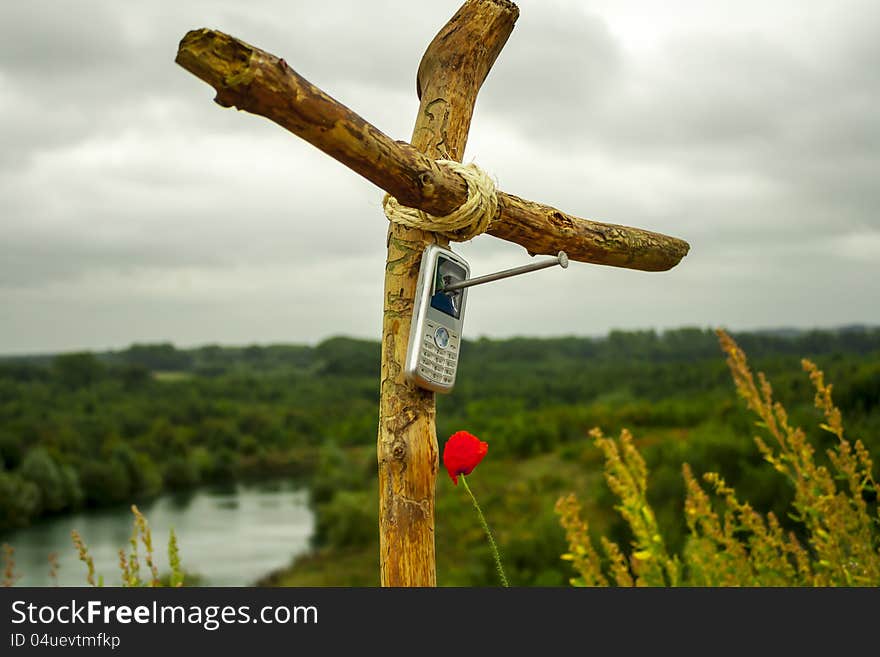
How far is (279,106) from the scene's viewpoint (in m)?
1.49

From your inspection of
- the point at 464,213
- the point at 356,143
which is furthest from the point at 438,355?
the point at 356,143

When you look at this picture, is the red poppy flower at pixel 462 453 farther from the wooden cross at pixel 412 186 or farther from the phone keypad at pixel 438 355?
the phone keypad at pixel 438 355

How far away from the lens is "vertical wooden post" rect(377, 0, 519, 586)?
6.20 ft

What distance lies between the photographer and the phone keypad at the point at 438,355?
1.88m

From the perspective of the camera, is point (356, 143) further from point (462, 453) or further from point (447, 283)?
point (462, 453)

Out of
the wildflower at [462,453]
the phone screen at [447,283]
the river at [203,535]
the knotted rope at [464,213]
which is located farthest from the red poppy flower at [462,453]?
the river at [203,535]

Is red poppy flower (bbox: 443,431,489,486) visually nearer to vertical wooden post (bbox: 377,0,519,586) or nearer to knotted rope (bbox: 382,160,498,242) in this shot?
vertical wooden post (bbox: 377,0,519,586)

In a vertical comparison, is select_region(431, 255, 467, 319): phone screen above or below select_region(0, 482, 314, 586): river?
below

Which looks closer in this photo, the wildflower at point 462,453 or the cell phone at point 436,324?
the cell phone at point 436,324

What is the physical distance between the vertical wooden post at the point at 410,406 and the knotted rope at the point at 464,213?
4cm

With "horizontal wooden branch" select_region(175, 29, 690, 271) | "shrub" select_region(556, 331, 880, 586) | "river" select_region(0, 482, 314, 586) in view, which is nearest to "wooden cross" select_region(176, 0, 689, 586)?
"horizontal wooden branch" select_region(175, 29, 690, 271)

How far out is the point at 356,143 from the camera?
63.7 inches

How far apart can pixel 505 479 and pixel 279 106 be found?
65.6 ft

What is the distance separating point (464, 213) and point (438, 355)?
354 millimetres
